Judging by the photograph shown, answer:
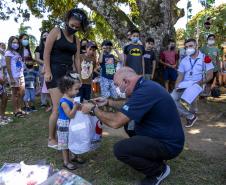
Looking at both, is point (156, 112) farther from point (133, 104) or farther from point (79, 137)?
point (79, 137)

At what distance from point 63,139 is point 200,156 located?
178 cm

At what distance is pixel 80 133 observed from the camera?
3.83 meters

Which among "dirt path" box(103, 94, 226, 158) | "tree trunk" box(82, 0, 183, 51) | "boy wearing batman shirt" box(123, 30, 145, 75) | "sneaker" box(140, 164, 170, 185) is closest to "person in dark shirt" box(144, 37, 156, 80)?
"boy wearing batman shirt" box(123, 30, 145, 75)

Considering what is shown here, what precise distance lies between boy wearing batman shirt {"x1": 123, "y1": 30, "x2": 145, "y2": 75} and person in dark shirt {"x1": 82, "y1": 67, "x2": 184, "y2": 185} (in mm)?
3764

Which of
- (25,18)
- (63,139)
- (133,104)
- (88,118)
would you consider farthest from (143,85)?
(25,18)

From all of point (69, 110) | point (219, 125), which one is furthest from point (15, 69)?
point (219, 125)

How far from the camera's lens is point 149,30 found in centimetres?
866

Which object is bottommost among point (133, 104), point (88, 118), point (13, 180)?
point (13, 180)

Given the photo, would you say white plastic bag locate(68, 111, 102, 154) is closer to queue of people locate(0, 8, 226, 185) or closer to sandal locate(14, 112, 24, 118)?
queue of people locate(0, 8, 226, 185)

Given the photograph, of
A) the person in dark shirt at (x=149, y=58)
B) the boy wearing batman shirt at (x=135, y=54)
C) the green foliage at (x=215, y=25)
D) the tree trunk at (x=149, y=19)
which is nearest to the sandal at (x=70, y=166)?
the boy wearing batman shirt at (x=135, y=54)

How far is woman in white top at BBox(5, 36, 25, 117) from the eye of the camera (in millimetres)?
6715

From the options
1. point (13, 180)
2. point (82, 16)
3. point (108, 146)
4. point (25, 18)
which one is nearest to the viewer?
point (13, 180)

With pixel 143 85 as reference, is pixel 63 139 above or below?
below

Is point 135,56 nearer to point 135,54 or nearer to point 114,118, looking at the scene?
point 135,54
